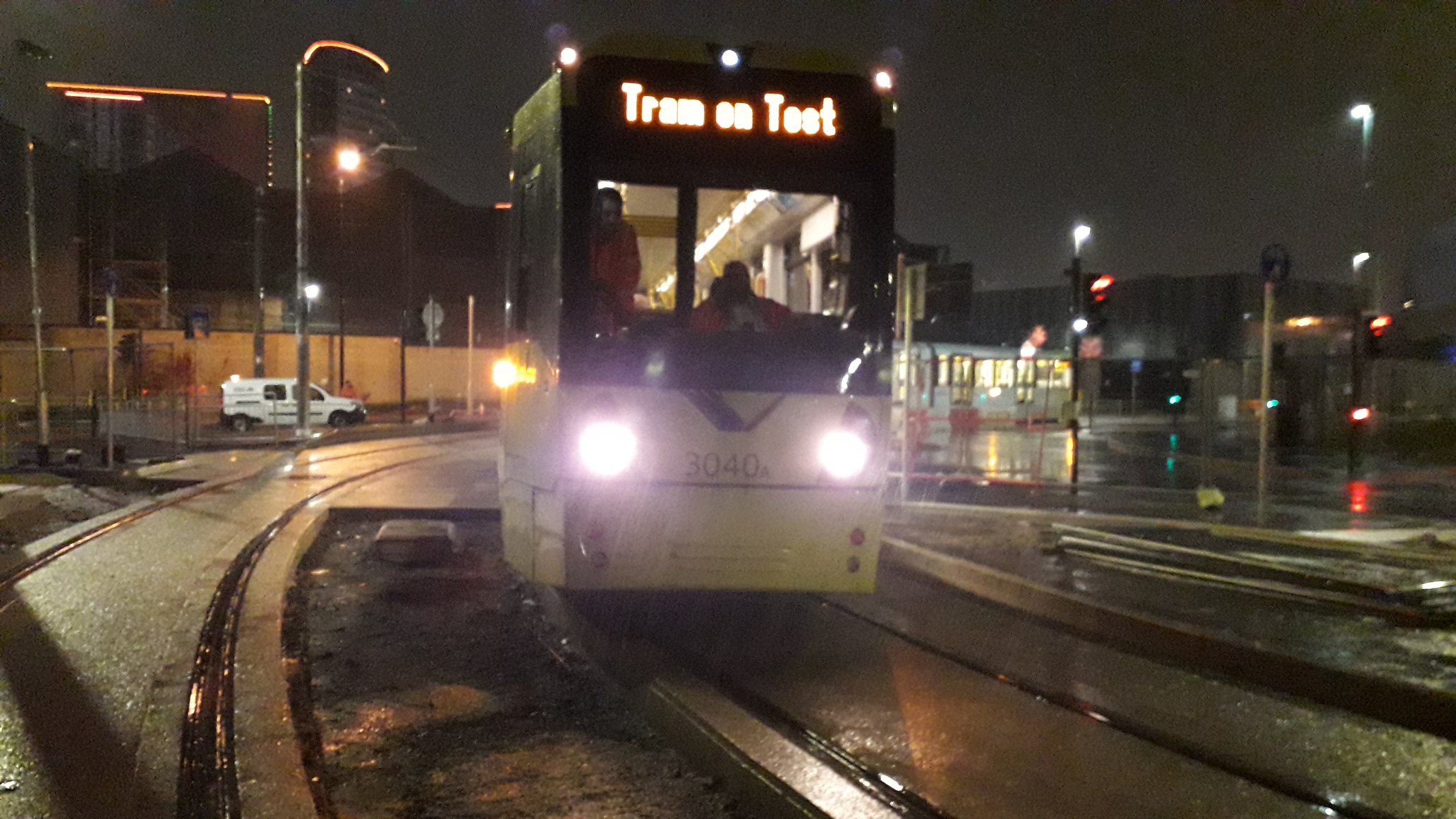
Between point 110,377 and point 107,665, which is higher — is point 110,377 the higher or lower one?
the higher one

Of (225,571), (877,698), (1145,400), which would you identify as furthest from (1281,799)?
(1145,400)

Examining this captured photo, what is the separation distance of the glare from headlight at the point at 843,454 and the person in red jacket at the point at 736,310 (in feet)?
2.54

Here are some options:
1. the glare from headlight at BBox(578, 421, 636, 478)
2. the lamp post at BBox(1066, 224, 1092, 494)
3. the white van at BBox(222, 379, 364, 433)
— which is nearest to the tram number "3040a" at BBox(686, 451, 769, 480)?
the glare from headlight at BBox(578, 421, 636, 478)

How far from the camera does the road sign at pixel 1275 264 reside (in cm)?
1307

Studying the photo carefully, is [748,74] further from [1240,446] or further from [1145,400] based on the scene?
[1145,400]

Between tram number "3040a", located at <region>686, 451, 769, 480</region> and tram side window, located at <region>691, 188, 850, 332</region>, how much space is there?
0.79 m

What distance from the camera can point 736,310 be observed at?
691 cm

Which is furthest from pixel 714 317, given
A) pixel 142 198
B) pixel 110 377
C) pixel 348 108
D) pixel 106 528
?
pixel 142 198

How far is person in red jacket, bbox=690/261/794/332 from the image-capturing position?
6.80 m

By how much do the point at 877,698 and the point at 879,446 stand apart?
155 cm

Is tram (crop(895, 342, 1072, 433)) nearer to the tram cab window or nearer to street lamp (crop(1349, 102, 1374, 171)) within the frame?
street lamp (crop(1349, 102, 1374, 171))

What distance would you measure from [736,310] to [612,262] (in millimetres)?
828

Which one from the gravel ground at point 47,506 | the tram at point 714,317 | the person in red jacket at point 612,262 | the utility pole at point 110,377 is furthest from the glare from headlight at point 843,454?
the utility pole at point 110,377

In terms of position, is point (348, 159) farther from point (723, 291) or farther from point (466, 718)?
point (466, 718)
